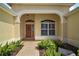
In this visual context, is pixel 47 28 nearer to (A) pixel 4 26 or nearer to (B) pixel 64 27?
(B) pixel 64 27

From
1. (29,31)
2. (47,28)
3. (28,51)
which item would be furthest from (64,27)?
(28,51)

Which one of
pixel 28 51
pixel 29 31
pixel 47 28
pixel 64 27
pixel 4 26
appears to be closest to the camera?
pixel 28 51

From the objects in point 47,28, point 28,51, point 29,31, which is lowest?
point 28,51

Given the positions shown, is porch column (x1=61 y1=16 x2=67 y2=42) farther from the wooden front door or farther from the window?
the wooden front door

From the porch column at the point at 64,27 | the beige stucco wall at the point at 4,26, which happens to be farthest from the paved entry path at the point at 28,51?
the porch column at the point at 64,27

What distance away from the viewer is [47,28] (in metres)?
28.1

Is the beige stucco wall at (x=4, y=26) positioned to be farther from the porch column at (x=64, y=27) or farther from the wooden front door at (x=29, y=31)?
the wooden front door at (x=29, y=31)

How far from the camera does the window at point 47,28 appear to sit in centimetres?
2775

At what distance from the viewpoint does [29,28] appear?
29.9 metres

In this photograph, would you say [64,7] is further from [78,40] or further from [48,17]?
[78,40]

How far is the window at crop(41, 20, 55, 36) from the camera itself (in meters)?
27.8

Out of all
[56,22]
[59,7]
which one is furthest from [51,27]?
[59,7]

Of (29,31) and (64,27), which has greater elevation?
(64,27)

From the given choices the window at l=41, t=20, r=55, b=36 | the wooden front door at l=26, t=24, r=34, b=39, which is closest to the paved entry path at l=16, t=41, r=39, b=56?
the window at l=41, t=20, r=55, b=36
